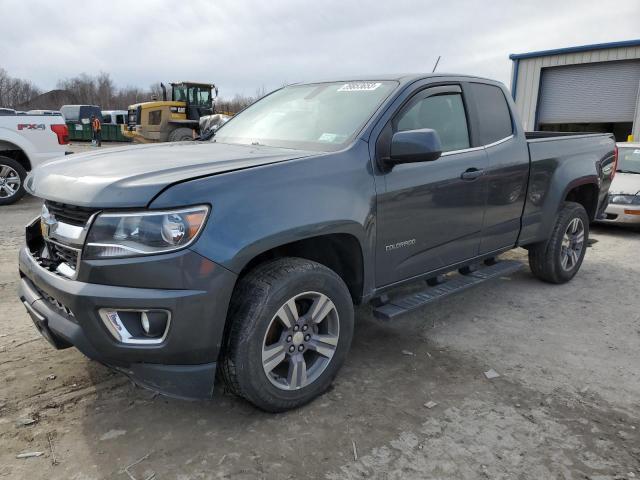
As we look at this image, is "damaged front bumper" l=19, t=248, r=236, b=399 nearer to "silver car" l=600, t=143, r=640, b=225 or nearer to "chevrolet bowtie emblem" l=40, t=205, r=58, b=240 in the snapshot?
"chevrolet bowtie emblem" l=40, t=205, r=58, b=240

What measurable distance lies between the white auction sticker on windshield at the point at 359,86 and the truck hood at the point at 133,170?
0.78 m

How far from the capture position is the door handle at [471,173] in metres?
3.59

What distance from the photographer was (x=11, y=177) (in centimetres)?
912

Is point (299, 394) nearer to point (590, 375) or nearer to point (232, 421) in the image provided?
point (232, 421)

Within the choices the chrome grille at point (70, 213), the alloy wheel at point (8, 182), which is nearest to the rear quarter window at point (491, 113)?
the chrome grille at point (70, 213)

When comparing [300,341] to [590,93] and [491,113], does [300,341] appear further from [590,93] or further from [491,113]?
[590,93]

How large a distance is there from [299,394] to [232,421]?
0.38 metres

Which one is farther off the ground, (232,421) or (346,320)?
(346,320)

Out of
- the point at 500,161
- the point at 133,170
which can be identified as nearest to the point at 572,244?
the point at 500,161

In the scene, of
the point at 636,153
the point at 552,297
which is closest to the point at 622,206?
the point at 636,153

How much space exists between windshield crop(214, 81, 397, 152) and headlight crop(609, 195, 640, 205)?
5.85 metres

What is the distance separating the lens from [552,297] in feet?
15.8

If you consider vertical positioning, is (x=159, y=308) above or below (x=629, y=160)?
below

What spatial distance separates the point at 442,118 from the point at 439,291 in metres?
1.24
